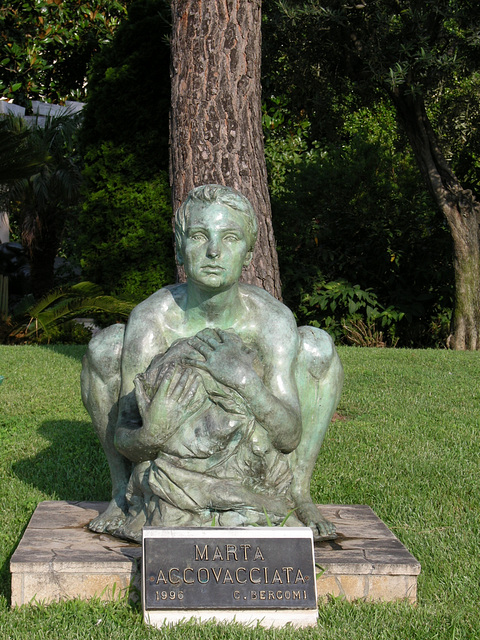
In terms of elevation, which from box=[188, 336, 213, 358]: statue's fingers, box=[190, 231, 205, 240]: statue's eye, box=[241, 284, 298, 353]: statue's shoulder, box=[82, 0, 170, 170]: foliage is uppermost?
box=[82, 0, 170, 170]: foliage

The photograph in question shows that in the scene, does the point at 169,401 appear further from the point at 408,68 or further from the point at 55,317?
the point at 55,317

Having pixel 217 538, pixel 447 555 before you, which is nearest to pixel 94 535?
pixel 217 538

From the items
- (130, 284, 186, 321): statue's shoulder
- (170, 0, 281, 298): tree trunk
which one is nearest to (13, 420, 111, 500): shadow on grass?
(170, 0, 281, 298): tree trunk

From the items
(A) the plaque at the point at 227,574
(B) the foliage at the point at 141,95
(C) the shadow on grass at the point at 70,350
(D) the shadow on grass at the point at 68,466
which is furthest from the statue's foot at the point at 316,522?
(B) the foliage at the point at 141,95

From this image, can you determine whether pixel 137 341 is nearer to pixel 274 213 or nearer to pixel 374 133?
pixel 274 213

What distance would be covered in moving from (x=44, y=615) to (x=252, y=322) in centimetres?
145

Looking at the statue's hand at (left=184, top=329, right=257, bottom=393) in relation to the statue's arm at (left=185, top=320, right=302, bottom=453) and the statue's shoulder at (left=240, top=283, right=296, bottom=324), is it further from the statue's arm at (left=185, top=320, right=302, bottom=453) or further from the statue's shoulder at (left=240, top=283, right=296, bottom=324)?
the statue's shoulder at (left=240, top=283, right=296, bottom=324)

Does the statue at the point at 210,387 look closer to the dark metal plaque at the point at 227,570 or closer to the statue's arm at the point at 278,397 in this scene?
the statue's arm at the point at 278,397

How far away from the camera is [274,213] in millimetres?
12391

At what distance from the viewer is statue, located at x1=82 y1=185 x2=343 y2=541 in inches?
124

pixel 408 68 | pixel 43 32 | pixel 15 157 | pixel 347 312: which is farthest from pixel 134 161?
pixel 43 32

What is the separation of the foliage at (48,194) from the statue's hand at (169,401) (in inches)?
471

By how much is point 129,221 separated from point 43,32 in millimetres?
9793

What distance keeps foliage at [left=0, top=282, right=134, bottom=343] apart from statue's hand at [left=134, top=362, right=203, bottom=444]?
747 cm
